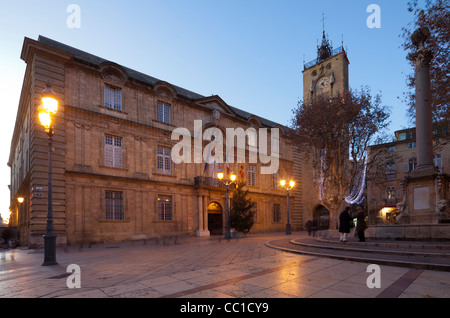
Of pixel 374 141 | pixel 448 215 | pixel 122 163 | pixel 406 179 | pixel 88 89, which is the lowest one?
pixel 448 215

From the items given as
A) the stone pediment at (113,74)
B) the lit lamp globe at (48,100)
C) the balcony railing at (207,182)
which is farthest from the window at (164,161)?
the lit lamp globe at (48,100)

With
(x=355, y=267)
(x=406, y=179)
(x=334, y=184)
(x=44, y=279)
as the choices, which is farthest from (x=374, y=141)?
(x=44, y=279)

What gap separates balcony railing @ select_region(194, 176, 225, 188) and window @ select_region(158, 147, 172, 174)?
8.76ft

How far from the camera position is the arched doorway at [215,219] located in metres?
27.7

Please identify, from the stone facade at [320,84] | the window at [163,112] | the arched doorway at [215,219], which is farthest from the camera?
the stone facade at [320,84]

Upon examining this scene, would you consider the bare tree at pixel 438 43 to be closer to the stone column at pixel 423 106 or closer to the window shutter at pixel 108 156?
the stone column at pixel 423 106

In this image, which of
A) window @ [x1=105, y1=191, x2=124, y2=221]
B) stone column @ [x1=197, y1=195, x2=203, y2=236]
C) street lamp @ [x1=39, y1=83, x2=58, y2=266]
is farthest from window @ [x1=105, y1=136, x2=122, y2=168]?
street lamp @ [x1=39, y1=83, x2=58, y2=266]

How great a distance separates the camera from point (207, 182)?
25703 millimetres

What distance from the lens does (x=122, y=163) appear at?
2120 cm

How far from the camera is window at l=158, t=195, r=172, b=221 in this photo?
2283cm

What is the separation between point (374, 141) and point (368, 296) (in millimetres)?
19607

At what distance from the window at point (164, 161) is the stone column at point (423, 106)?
1763 cm

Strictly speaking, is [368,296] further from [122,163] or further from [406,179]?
[122,163]

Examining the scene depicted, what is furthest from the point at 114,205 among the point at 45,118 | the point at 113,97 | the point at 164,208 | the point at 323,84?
the point at 323,84
